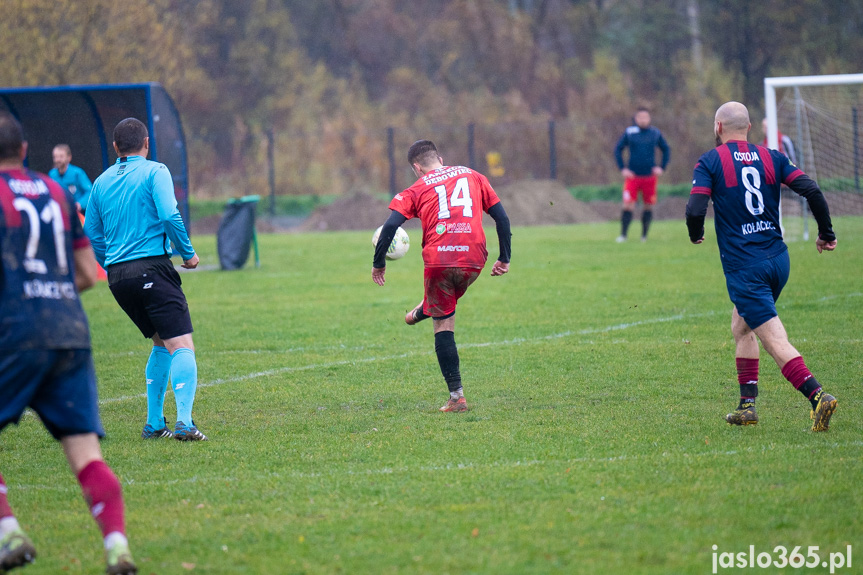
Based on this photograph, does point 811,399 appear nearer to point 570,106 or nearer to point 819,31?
point 570,106

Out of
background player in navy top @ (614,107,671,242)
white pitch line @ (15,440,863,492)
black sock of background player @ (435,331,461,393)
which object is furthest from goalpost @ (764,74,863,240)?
white pitch line @ (15,440,863,492)

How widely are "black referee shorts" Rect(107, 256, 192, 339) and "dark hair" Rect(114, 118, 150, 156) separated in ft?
2.35

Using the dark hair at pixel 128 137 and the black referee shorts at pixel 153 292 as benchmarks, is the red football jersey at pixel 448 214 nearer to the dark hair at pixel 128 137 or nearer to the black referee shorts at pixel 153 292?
the black referee shorts at pixel 153 292

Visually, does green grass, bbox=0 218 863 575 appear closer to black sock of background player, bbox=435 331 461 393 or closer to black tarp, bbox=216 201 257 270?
black sock of background player, bbox=435 331 461 393

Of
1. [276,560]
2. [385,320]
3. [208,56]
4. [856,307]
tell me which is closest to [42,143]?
[385,320]

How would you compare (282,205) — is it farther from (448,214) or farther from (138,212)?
(138,212)

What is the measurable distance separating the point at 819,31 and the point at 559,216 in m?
19.3

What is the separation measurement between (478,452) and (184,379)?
1.95 metres

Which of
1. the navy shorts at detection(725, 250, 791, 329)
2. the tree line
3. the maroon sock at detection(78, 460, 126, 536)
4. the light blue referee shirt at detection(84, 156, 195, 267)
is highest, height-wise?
the tree line

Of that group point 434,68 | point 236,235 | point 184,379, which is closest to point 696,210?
point 184,379

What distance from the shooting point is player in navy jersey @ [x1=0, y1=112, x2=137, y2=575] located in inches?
139

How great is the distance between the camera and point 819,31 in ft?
130

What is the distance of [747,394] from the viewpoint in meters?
5.90

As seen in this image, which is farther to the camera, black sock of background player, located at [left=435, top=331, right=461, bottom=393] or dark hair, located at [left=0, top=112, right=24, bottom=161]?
black sock of background player, located at [left=435, top=331, right=461, bottom=393]
